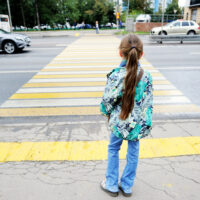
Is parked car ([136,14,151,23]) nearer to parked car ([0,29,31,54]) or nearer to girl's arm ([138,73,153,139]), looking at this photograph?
parked car ([0,29,31,54])

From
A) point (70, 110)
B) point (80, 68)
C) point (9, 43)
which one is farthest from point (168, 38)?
point (70, 110)

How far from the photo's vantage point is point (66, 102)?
533 cm

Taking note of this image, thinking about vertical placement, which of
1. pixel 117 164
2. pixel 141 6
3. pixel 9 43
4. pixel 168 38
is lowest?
pixel 117 164

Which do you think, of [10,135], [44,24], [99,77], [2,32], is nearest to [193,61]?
[99,77]

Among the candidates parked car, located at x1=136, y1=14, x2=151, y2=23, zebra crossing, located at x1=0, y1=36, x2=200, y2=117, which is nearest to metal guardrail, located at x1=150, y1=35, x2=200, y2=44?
zebra crossing, located at x1=0, y1=36, x2=200, y2=117

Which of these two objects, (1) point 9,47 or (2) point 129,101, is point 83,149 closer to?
(2) point 129,101

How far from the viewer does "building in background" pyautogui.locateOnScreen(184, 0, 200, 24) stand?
99.7 feet

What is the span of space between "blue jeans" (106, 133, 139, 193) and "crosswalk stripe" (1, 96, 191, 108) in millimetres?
2978

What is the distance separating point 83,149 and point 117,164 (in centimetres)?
102

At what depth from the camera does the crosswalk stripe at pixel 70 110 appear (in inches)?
185

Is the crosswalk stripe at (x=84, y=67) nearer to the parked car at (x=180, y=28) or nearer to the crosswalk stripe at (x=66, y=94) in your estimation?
the crosswalk stripe at (x=66, y=94)

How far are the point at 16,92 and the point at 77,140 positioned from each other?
339cm

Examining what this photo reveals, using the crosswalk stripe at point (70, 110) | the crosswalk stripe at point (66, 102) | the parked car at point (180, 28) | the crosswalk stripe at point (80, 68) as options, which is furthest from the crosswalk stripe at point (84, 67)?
the parked car at point (180, 28)

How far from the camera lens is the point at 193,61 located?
10258 millimetres
